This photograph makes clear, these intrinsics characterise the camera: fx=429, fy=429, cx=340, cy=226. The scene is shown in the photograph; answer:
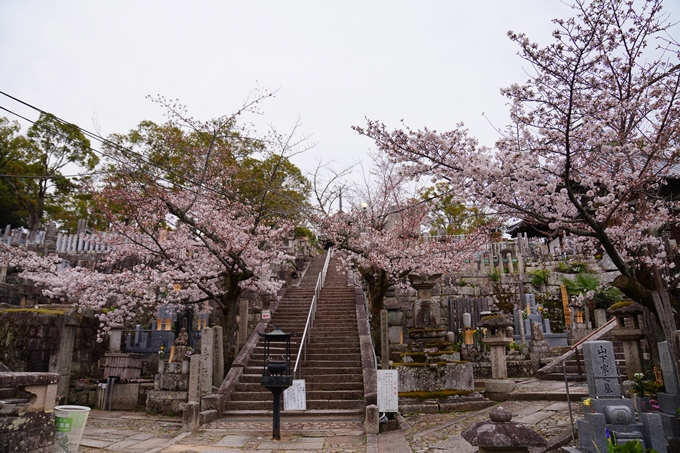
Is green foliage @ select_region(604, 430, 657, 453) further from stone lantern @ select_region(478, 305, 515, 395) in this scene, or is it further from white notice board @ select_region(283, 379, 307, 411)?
white notice board @ select_region(283, 379, 307, 411)

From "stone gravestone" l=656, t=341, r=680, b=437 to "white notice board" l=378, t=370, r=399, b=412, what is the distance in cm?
466

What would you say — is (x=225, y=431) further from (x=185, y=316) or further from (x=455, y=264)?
(x=455, y=264)

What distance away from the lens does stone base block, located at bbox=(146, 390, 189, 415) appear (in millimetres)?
11758

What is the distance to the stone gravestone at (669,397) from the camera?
20.0 feet

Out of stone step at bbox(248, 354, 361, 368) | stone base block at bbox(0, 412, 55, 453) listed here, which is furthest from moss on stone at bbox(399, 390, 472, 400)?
stone base block at bbox(0, 412, 55, 453)

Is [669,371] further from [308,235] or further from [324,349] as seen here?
[308,235]

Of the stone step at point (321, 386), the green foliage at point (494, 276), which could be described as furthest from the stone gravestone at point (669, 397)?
the green foliage at point (494, 276)

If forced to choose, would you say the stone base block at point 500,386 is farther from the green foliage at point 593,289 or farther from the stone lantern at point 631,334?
the green foliage at point 593,289

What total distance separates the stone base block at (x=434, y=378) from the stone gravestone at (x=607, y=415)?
4.60 metres

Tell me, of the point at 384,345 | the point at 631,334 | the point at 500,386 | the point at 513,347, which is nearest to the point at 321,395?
the point at 384,345

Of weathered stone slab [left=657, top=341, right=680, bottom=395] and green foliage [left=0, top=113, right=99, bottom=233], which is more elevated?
green foliage [left=0, top=113, right=99, bottom=233]

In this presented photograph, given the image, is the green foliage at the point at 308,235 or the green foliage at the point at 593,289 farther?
the green foliage at the point at 308,235

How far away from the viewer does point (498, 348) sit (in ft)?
36.4

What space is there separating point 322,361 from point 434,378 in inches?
155
